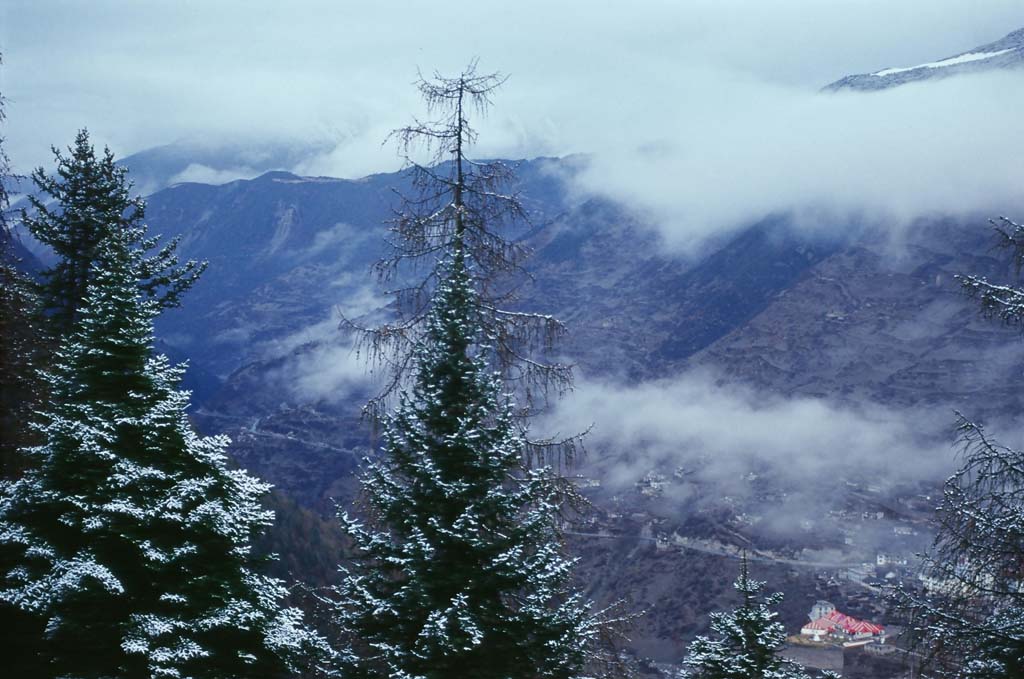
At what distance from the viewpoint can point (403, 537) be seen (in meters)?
10.2

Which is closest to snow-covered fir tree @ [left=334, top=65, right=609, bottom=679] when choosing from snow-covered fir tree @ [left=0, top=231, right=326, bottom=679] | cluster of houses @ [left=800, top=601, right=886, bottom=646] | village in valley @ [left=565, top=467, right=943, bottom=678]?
snow-covered fir tree @ [left=0, top=231, right=326, bottom=679]

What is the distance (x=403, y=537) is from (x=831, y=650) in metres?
109

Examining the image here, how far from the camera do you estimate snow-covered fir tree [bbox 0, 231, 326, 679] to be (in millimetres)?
10156

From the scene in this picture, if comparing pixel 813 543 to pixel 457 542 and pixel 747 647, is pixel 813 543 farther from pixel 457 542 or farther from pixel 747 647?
pixel 457 542

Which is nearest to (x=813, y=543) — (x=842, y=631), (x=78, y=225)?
(x=842, y=631)

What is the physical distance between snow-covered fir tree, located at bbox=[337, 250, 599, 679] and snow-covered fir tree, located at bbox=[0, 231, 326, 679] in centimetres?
185

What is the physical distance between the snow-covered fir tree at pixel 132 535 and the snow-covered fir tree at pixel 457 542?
1846mm

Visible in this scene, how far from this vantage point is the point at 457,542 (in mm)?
9711

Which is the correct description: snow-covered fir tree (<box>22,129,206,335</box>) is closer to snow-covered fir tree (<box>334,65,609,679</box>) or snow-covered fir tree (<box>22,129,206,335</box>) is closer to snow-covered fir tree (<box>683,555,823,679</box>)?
snow-covered fir tree (<box>334,65,609,679</box>)

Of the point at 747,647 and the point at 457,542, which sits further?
the point at 747,647

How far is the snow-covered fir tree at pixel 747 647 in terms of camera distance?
14.9 metres

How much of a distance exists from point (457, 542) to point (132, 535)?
4.25m

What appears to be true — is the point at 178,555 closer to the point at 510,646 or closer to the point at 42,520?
the point at 42,520

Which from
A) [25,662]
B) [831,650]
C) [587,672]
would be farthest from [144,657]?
[831,650]
